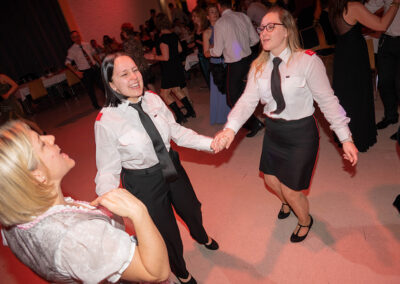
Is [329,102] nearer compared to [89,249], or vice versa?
[89,249]

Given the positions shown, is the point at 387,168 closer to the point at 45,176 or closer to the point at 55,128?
the point at 45,176

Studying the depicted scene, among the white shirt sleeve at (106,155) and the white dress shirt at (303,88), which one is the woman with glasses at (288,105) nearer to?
the white dress shirt at (303,88)

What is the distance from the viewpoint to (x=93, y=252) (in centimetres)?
83

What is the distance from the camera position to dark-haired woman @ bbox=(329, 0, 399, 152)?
2.40 m

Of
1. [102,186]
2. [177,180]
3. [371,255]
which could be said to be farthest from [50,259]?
[371,255]

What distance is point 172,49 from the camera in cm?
441

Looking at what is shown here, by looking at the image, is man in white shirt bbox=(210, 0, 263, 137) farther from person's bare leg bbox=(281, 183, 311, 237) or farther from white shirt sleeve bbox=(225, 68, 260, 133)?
person's bare leg bbox=(281, 183, 311, 237)

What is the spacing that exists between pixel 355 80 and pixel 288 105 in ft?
4.34

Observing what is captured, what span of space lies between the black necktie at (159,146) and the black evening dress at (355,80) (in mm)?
2055

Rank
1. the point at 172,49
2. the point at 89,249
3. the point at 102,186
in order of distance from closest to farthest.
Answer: the point at 89,249 < the point at 102,186 < the point at 172,49

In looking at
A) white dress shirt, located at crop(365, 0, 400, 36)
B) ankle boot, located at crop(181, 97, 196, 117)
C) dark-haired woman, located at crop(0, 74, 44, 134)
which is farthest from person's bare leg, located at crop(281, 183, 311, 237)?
dark-haired woman, located at crop(0, 74, 44, 134)

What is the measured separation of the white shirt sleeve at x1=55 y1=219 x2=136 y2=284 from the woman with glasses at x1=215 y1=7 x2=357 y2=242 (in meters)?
1.13

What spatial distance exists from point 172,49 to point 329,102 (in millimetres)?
3182

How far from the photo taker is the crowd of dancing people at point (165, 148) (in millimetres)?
855
